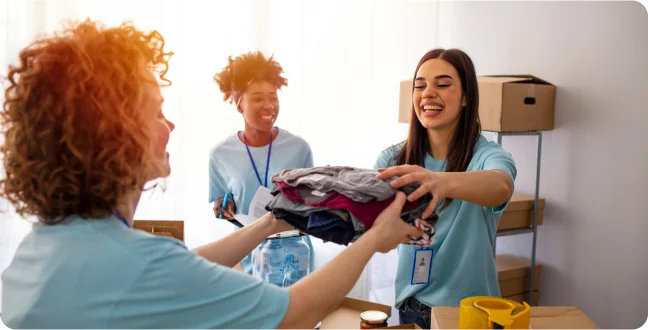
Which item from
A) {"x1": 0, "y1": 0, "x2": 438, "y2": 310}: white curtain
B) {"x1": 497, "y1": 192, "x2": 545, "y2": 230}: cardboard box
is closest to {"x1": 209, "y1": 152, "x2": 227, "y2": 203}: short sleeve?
{"x1": 0, "y1": 0, "x2": 438, "y2": 310}: white curtain

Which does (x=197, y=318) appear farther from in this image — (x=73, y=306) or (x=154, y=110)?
(x=154, y=110)

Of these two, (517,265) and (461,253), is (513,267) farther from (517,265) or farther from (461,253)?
(461,253)

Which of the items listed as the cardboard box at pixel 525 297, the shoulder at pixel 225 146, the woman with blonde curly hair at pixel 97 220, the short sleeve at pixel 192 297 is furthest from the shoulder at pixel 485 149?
the cardboard box at pixel 525 297

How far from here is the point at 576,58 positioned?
320cm

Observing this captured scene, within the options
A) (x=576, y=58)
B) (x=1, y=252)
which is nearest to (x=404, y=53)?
(x=576, y=58)

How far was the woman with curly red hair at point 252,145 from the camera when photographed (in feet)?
8.66

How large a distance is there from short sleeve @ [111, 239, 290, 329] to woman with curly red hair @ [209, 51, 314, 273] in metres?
1.54

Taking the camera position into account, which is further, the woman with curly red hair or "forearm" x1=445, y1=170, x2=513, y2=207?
the woman with curly red hair

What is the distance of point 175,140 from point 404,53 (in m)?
1.71

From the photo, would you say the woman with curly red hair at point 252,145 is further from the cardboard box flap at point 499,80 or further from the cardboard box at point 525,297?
the cardboard box at point 525,297

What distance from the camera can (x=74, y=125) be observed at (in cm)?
101

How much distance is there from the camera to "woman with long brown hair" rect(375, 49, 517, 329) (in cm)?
160

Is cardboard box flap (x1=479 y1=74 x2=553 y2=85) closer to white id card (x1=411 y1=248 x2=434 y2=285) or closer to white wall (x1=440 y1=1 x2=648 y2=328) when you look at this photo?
white wall (x1=440 y1=1 x2=648 y2=328)

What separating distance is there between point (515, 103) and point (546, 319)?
186 cm
